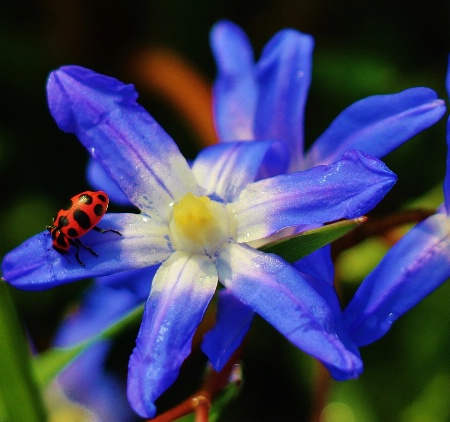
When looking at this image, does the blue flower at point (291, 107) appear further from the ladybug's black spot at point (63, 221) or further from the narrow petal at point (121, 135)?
the ladybug's black spot at point (63, 221)

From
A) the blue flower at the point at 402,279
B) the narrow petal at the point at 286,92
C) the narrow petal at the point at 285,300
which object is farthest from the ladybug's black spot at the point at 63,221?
the narrow petal at the point at 286,92

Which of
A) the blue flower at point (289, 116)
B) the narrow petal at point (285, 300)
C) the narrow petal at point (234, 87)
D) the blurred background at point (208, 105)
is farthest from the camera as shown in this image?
the blurred background at point (208, 105)

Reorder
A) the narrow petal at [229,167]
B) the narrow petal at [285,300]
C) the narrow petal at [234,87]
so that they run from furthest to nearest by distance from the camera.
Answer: the narrow petal at [234,87], the narrow petal at [229,167], the narrow petal at [285,300]

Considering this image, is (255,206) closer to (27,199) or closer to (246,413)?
(246,413)

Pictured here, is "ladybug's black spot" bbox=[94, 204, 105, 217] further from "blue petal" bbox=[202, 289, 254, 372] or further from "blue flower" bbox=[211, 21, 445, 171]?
"blue flower" bbox=[211, 21, 445, 171]

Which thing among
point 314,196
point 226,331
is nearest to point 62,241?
point 226,331

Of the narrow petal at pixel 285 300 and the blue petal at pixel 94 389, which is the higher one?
the narrow petal at pixel 285 300
